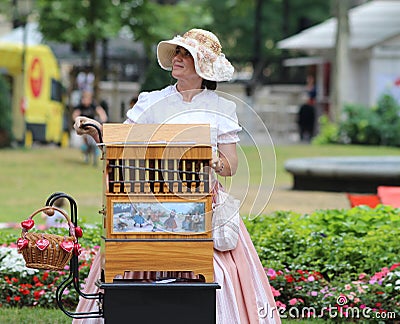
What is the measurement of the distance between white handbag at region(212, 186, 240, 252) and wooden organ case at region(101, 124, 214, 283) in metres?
0.26

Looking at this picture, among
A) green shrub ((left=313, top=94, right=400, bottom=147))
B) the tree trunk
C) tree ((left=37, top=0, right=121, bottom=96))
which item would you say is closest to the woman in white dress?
tree ((left=37, top=0, right=121, bottom=96))

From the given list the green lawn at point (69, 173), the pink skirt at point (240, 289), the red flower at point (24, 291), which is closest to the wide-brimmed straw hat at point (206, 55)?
the green lawn at point (69, 173)

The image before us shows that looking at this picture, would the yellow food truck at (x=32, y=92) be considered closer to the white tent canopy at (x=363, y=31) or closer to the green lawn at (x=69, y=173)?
the green lawn at (x=69, y=173)

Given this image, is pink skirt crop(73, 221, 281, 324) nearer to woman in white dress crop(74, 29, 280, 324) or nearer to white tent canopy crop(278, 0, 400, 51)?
woman in white dress crop(74, 29, 280, 324)

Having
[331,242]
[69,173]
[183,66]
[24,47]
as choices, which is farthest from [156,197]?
→ [24,47]

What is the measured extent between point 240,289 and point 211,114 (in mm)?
864

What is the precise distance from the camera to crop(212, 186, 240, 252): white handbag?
204 inches

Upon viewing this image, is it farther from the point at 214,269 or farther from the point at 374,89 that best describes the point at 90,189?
the point at 374,89

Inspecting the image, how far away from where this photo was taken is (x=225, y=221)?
17.1 ft

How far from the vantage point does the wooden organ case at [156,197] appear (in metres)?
4.85

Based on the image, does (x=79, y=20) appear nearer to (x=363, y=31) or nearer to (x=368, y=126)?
(x=368, y=126)

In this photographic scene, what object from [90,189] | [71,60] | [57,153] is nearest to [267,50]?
[71,60]

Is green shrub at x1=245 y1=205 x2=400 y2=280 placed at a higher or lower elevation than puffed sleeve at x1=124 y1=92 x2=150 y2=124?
lower

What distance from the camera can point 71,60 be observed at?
107ft
